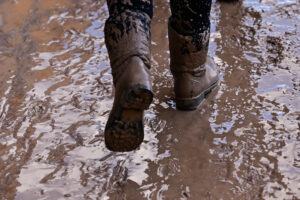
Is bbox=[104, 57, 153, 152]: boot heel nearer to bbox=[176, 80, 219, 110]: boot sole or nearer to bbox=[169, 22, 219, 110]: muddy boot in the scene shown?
bbox=[169, 22, 219, 110]: muddy boot

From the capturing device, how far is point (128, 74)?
1.25 m

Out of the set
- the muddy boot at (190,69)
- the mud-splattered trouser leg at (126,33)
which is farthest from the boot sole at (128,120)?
the muddy boot at (190,69)

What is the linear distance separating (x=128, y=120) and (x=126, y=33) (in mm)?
302

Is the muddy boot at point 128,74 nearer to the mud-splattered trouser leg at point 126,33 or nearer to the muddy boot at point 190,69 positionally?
the mud-splattered trouser leg at point 126,33

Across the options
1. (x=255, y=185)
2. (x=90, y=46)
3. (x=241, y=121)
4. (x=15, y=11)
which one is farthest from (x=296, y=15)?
(x=15, y=11)

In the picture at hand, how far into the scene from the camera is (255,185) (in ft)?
4.55

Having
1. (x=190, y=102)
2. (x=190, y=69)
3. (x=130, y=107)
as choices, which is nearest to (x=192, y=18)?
(x=190, y=69)

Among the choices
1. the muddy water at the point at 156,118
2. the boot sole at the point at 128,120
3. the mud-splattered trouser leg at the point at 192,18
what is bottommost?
the muddy water at the point at 156,118

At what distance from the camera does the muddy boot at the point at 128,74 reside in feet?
4.02

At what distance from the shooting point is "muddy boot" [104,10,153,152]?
4.02 feet

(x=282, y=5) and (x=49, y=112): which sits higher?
(x=282, y=5)

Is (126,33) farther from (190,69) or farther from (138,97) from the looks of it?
(190,69)

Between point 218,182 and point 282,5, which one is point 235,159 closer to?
point 218,182

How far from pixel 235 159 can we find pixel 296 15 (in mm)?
1377
